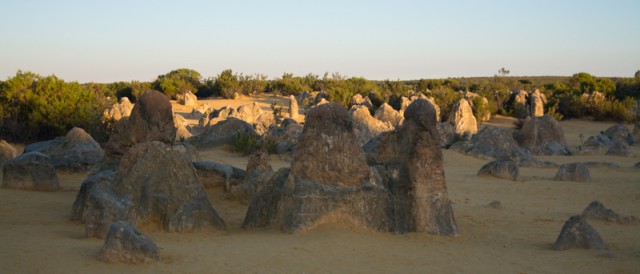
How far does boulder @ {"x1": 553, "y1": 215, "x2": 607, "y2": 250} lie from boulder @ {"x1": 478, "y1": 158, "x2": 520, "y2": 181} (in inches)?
262

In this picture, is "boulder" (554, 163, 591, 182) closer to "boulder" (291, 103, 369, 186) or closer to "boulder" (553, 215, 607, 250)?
"boulder" (553, 215, 607, 250)

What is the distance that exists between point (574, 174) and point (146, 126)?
28.3ft

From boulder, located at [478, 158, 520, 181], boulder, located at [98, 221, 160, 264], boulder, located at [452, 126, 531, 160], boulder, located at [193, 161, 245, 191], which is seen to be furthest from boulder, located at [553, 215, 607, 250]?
boulder, located at [452, 126, 531, 160]

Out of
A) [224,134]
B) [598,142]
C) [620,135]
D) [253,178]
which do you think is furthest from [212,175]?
[620,135]

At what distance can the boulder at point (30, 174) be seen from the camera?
11203 mm

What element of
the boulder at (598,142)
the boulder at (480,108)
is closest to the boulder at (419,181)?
the boulder at (598,142)

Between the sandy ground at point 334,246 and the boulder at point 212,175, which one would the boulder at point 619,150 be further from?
the boulder at point 212,175

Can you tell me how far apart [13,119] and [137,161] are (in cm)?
1304

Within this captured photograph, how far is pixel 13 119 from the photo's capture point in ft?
65.0

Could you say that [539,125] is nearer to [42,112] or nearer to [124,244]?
[42,112]

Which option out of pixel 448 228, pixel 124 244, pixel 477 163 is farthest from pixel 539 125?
pixel 124 244

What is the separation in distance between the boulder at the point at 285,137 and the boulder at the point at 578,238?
1114 centimetres

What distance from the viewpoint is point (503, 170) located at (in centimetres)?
1448

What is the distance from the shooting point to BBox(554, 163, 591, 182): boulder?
1380cm
